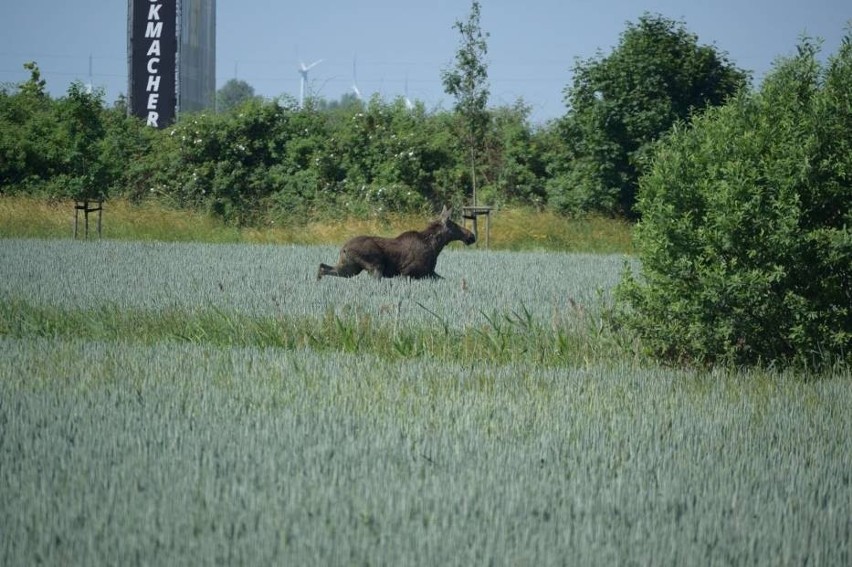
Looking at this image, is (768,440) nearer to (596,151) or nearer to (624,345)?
(624,345)

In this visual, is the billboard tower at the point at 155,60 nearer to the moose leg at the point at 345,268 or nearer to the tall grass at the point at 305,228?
the tall grass at the point at 305,228

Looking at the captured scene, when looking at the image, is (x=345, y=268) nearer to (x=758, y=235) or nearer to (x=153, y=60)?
(x=758, y=235)

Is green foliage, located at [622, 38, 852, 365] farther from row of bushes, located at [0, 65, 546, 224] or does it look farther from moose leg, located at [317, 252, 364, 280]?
row of bushes, located at [0, 65, 546, 224]

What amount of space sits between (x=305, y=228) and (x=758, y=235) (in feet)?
71.1

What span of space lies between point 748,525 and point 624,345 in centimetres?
551

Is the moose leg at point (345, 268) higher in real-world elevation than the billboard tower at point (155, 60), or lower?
lower

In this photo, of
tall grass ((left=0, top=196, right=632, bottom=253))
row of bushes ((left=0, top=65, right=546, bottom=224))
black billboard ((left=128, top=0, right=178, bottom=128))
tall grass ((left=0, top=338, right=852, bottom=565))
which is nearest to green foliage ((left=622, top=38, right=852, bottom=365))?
tall grass ((left=0, top=338, right=852, bottom=565))

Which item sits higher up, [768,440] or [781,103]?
[781,103]

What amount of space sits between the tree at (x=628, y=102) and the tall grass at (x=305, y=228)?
1.06 m

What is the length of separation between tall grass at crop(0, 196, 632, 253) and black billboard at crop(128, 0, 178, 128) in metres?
14.6

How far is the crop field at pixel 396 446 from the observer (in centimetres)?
417

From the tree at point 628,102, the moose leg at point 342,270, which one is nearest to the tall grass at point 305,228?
the tree at point 628,102

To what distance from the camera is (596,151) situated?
3044cm

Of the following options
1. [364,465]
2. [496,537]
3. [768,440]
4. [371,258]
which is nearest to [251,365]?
[364,465]
